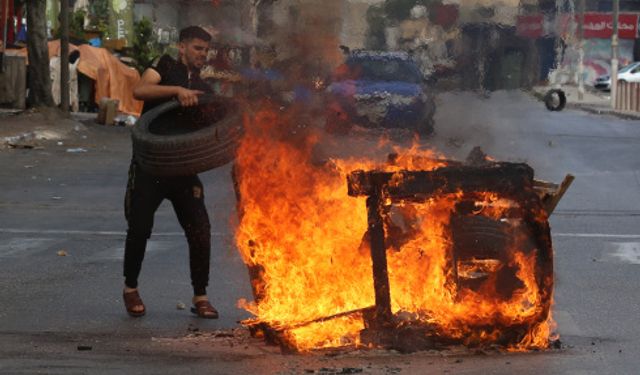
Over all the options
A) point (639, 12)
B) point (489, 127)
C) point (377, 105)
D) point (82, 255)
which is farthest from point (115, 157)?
point (639, 12)

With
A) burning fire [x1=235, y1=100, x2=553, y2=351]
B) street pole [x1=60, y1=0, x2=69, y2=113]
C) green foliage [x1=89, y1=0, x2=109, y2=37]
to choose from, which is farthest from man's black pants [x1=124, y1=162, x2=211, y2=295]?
green foliage [x1=89, y1=0, x2=109, y2=37]

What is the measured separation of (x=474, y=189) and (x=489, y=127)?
1632 millimetres

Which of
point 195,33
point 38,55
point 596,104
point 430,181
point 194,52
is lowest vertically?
point 596,104

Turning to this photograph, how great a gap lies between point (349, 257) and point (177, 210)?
155 centimetres

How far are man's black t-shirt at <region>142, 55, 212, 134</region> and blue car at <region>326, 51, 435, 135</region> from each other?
840 mm

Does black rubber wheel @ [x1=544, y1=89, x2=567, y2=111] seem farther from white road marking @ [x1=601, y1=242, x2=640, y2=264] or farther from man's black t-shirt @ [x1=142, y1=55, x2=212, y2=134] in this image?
man's black t-shirt @ [x1=142, y1=55, x2=212, y2=134]

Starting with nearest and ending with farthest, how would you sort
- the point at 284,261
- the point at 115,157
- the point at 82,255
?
the point at 284,261, the point at 82,255, the point at 115,157

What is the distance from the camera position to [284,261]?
26.9 feet

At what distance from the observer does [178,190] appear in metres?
8.95

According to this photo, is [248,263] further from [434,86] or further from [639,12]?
[639,12]

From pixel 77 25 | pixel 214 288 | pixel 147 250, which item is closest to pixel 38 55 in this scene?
pixel 77 25

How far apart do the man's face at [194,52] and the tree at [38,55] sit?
879 inches

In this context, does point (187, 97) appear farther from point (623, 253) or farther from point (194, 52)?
point (623, 253)

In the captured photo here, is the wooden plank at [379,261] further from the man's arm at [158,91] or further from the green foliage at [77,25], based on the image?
the green foliage at [77,25]
